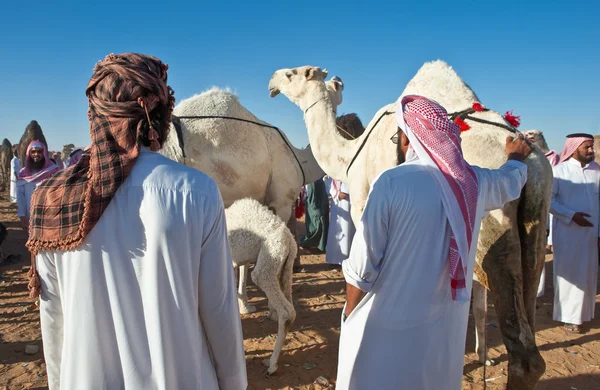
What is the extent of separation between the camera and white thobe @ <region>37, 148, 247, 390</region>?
135cm

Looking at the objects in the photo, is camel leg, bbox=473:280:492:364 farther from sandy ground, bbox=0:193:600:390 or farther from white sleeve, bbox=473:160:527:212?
white sleeve, bbox=473:160:527:212

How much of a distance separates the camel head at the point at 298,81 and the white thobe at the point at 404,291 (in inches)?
139

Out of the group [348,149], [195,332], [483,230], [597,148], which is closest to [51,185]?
[195,332]

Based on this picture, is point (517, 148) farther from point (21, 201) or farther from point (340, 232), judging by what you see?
point (21, 201)

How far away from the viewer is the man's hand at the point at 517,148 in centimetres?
268

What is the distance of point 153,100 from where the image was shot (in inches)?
56.9

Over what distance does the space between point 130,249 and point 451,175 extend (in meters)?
1.45

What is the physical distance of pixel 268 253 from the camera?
158 inches

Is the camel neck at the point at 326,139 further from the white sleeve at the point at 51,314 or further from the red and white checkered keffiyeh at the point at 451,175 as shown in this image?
the white sleeve at the point at 51,314

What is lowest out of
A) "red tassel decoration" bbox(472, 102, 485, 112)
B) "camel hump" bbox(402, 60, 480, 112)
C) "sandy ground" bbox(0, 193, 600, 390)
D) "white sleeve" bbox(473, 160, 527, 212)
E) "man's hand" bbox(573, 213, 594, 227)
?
"sandy ground" bbox(0, 193, 600, 390)

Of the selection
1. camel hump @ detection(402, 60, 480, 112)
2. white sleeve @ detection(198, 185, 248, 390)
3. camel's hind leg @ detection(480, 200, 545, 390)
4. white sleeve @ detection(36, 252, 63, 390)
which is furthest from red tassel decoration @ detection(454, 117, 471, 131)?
white sleeve @ detection(36, 252, 63, 390)

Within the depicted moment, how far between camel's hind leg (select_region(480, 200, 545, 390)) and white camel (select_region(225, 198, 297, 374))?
5.96 ft

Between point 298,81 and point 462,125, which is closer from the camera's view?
point 462,125

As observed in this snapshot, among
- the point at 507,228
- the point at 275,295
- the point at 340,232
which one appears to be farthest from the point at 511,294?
the point at 340,232
